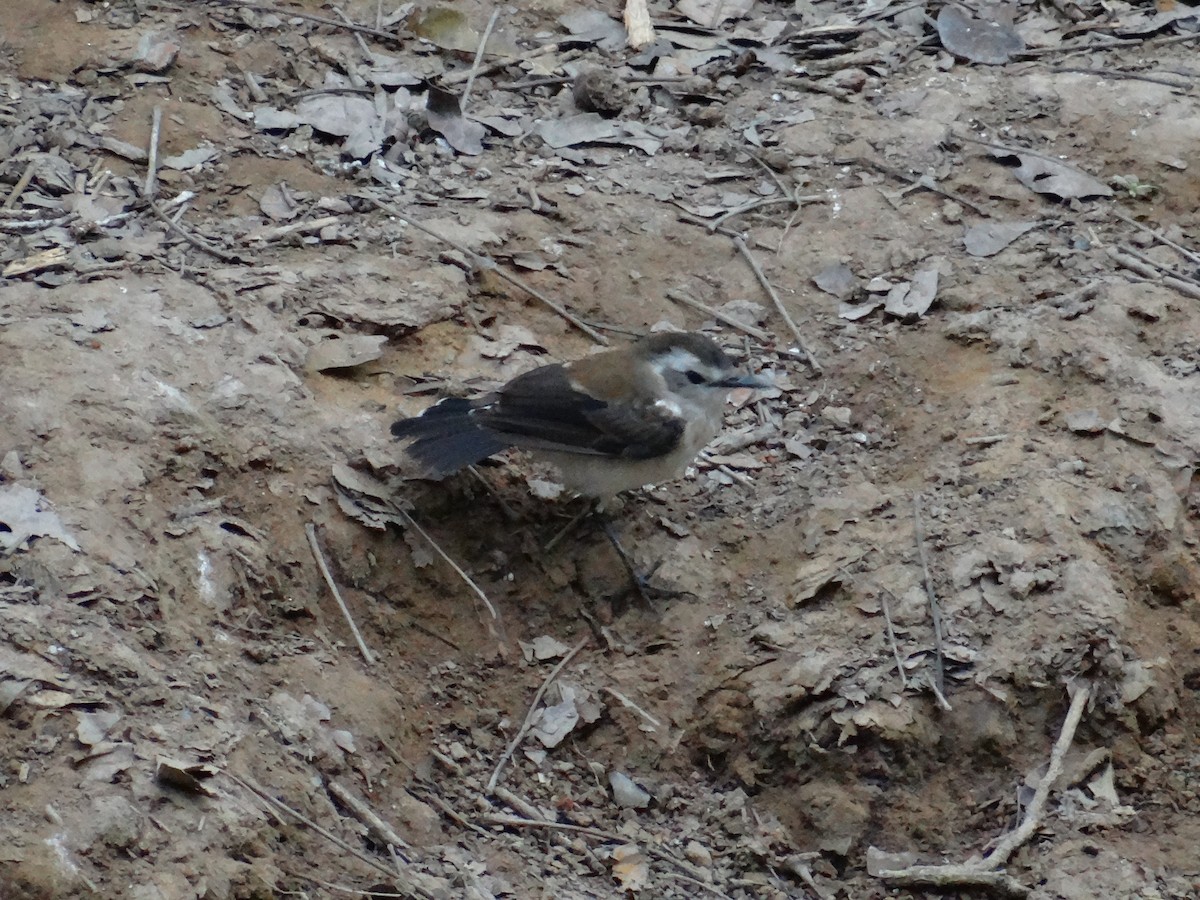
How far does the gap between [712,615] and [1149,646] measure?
173cm

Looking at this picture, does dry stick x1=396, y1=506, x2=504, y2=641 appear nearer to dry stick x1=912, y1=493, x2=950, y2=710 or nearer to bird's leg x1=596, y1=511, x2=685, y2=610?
bird's leg x1=596, y1=511, x2=685, y2=610

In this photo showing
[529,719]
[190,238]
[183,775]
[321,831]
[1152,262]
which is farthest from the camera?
[1152,262]

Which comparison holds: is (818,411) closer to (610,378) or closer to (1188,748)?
(610,378)

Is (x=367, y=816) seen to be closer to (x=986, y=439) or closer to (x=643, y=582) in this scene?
(x=643, y=582)

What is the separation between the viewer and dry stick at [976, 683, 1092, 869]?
4688 millimetres

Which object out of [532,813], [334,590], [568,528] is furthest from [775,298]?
[532,813]

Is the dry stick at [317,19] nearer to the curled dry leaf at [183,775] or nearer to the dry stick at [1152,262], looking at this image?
the dry stick at [1152,262]

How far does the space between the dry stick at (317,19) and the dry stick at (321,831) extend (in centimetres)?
544

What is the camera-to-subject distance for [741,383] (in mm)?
5879

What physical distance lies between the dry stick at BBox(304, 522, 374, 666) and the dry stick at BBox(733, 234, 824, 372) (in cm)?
267

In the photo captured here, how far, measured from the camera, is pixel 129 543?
15.8ft

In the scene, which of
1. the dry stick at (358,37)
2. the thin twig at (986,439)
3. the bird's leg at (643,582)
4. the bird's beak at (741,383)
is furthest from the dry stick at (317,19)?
the thin twig at (986,439)

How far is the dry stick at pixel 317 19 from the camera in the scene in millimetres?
8055

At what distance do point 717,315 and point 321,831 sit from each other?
3.61 meters
